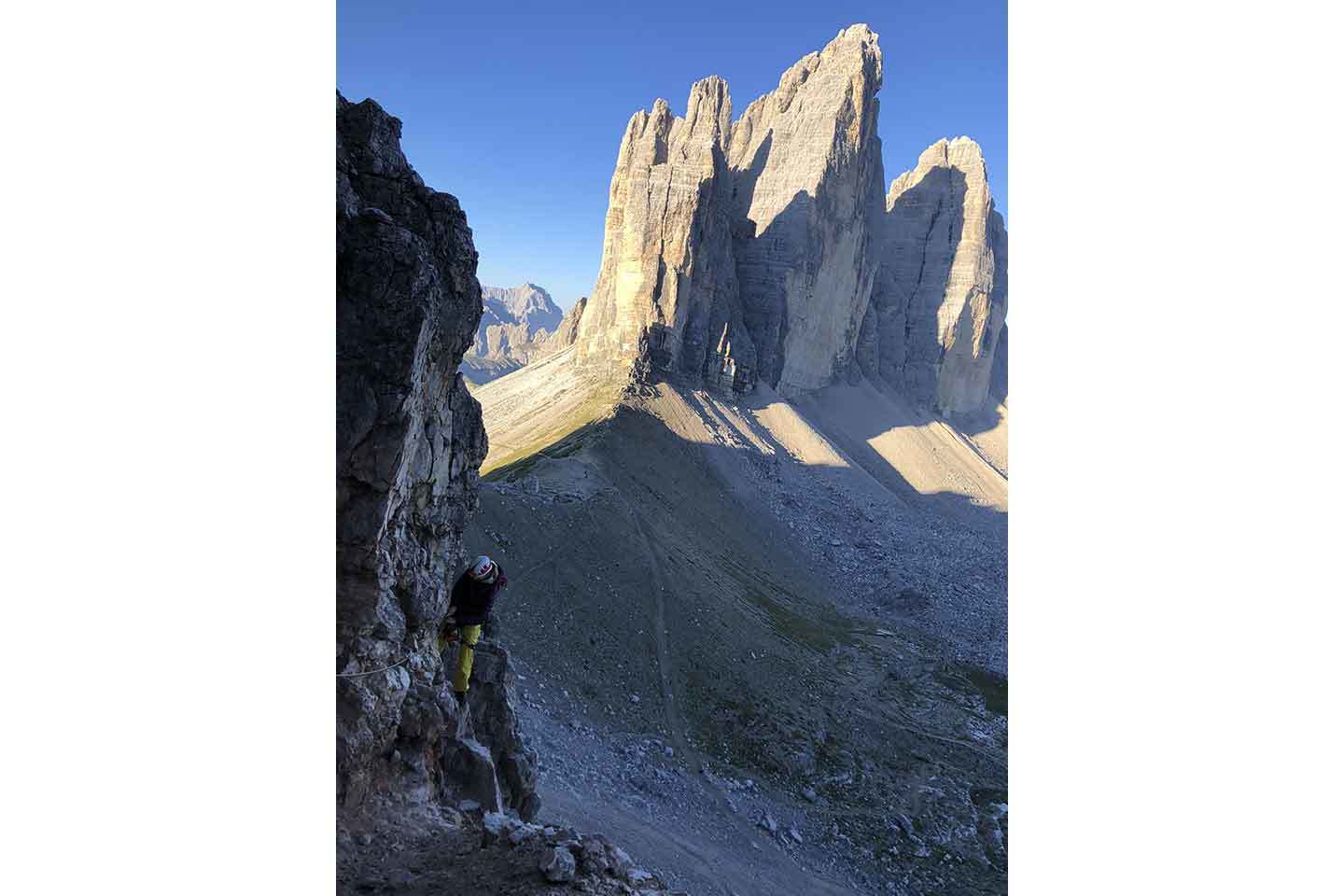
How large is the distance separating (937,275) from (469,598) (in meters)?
89.4

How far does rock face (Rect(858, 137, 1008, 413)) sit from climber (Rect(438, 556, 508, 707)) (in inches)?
3225

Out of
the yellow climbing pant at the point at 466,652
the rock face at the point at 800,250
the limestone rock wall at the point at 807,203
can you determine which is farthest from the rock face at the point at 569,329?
the yellow climbing pant at the point at 466,652

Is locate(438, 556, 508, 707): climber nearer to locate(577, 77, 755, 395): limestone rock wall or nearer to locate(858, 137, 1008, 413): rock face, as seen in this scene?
locate(577, 77, 755, 395): limestone rock wall

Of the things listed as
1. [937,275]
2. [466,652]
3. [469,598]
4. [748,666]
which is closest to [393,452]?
[469,598]

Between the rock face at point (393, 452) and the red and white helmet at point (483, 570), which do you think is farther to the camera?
the red and white helmet at point (483, 570)

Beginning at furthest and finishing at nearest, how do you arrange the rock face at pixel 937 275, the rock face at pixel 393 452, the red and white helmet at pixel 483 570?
the rock face at pixel 937 275 → the red and white helmet at pixel 483 570 → the rock face at pixel 393 452

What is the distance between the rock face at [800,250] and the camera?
54.7 m

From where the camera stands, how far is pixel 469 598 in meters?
9.10

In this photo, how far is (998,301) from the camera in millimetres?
94062

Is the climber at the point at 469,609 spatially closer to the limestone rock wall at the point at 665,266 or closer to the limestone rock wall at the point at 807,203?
the limestone rock wall at the point at 665,266

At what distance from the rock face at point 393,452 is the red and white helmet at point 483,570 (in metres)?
0.38

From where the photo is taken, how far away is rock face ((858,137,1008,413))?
8800 centimetres

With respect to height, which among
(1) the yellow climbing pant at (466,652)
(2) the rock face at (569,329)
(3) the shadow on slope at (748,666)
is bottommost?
(3) the shadow on slope at (748,666)

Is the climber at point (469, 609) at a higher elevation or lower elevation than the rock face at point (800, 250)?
lower
